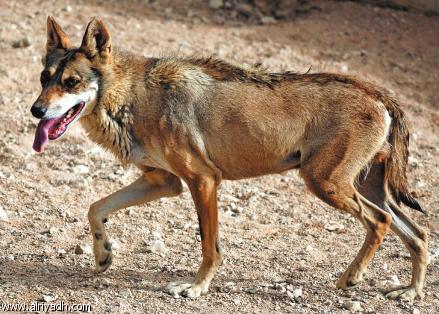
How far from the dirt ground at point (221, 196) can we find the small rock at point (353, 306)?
1 centimetres

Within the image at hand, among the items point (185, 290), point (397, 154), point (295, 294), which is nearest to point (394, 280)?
point (295, 294)

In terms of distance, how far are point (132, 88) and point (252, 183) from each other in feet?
10.4

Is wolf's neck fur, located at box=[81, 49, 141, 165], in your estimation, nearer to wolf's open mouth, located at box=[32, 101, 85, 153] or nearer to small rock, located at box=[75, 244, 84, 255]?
wolf's open mouth, located at box=[32, 101, 85, 153]

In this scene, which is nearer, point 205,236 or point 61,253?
point 205,236

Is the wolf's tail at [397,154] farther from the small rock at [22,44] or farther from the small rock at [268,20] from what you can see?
the small rock at [268,20]

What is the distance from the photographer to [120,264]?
327 inches

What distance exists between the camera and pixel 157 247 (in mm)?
8586

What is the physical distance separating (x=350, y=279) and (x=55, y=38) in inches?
140

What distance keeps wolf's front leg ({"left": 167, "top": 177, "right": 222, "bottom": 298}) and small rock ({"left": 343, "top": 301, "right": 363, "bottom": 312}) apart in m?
1.22

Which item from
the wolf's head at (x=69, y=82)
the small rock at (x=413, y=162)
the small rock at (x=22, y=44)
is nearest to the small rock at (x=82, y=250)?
the wolf's head at (x=69, y=82)

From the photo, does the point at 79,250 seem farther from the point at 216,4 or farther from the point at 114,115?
the point at 216,4

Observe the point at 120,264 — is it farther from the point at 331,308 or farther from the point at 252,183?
the point at 252,183

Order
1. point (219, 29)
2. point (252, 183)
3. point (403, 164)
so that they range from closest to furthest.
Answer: point (403, 164), point (252, 183), point (219, 29)

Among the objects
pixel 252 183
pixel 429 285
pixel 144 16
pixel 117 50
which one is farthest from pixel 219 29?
pixel 429 285
